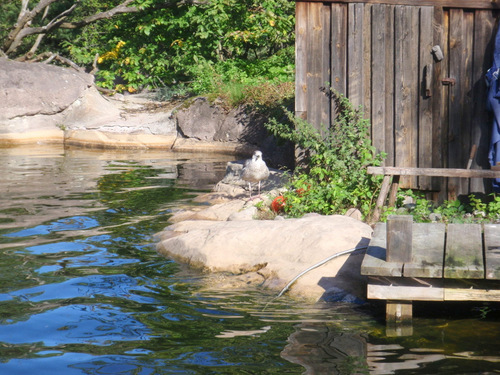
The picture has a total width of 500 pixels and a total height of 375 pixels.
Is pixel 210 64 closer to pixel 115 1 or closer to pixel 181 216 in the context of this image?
pixel 115 1

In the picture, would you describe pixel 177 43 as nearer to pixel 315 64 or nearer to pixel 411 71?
pixel 315 64

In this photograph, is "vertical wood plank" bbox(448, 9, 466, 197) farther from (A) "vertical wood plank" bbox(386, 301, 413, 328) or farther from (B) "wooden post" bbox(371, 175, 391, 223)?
(A) "vertical wood plank" bbox(386, 301, 413, 328)

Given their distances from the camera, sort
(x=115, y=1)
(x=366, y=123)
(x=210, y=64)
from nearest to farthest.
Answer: (x=366, y=123), (x=210, y=64), (x=115, y=1)

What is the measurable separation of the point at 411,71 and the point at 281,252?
137 inches

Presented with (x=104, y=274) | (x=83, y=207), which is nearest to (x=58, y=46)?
(x=83, y=207)

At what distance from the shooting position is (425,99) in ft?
30.1

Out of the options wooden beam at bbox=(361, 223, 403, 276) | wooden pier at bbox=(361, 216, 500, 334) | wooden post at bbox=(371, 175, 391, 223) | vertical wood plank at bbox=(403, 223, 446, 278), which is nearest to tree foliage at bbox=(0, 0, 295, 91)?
wooden post at bbox=(371, 175, 391, 223)

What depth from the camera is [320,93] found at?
31.2 ft

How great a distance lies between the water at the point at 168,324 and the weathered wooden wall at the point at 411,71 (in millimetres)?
3292

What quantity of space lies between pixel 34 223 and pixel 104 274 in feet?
9.51

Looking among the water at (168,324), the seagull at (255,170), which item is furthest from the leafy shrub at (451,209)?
the water at (168,324)

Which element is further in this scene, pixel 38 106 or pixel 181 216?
pixel 38 106

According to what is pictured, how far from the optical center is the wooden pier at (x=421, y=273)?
5438mm

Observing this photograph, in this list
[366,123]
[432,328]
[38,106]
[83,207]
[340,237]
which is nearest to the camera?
[432,328]
